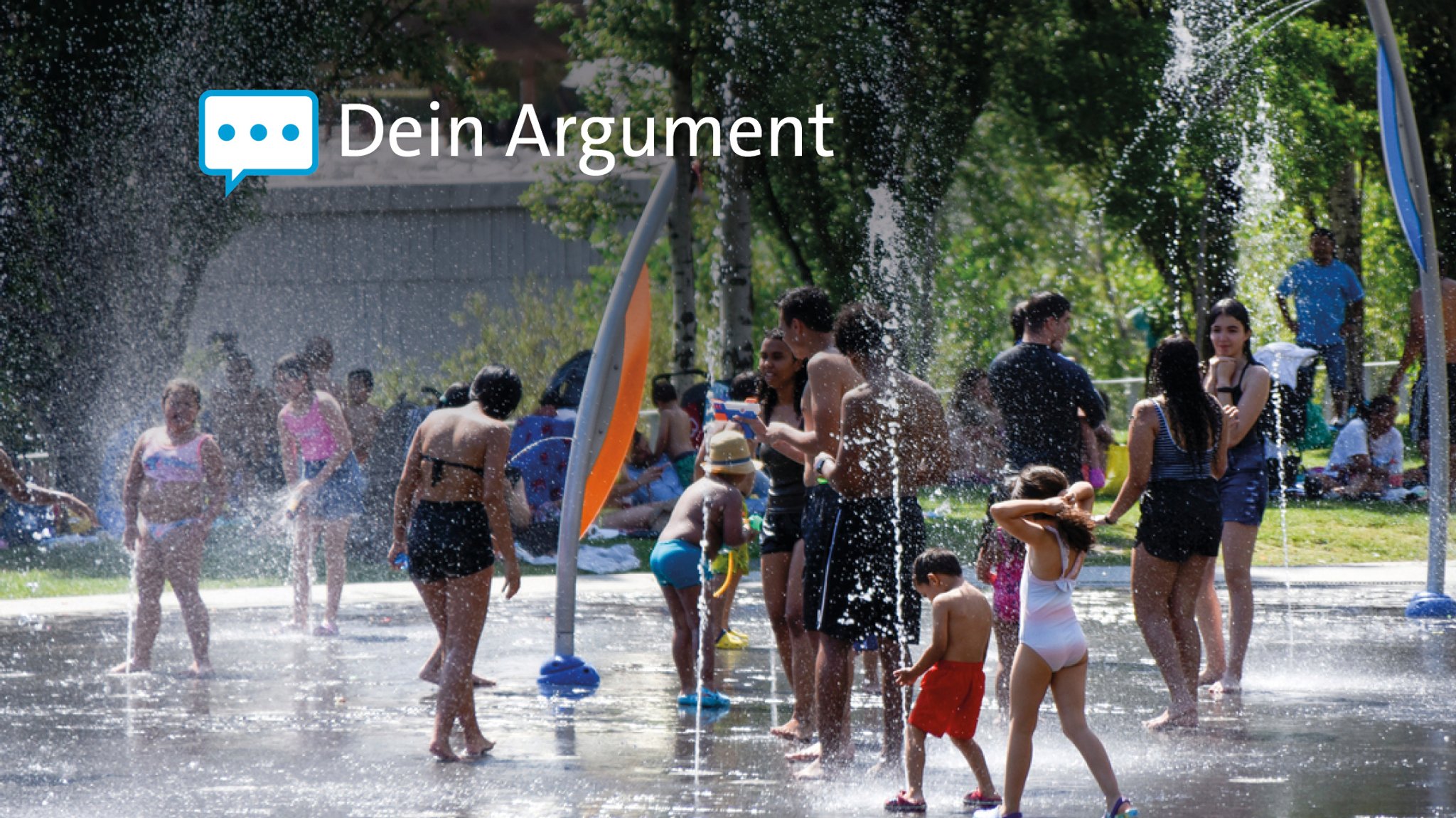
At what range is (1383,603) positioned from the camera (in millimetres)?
11391

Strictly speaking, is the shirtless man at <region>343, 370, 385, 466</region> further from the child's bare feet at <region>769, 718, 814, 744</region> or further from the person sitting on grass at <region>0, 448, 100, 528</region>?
the child's bare feet at <region>769, 718, 814, 744</region>

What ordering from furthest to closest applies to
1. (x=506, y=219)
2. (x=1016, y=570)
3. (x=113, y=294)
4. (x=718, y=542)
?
1. (x=506, y=219)
2. (x=113, y=294)
3. (x=718, y=542)
4. (x=1016, y=570)

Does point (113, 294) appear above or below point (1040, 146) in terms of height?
below

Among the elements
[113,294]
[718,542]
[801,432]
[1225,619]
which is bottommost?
[1225,619]

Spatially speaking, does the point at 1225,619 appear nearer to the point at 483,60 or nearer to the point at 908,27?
the point at 908,27

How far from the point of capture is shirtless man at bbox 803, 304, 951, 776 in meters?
6.42

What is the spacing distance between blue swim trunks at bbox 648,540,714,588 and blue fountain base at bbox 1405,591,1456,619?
16.7 ft

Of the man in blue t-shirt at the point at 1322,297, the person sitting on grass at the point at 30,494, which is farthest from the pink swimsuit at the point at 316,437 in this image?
the man in blue t-shirt at the point at 1322,297

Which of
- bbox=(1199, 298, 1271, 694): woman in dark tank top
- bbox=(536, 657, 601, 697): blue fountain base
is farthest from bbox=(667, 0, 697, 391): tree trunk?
bbox=(1199, 298, 1271, 694): woman in dark tank top

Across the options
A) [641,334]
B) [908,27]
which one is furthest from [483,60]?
[641,334]

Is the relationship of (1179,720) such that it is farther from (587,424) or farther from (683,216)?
(683,216)

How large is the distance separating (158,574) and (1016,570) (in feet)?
15.2

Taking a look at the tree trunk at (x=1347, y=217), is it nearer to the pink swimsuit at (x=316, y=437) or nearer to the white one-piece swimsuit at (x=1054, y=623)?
the pink swimsuit at (x=316, y=437)

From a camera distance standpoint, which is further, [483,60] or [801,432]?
[483,60]
